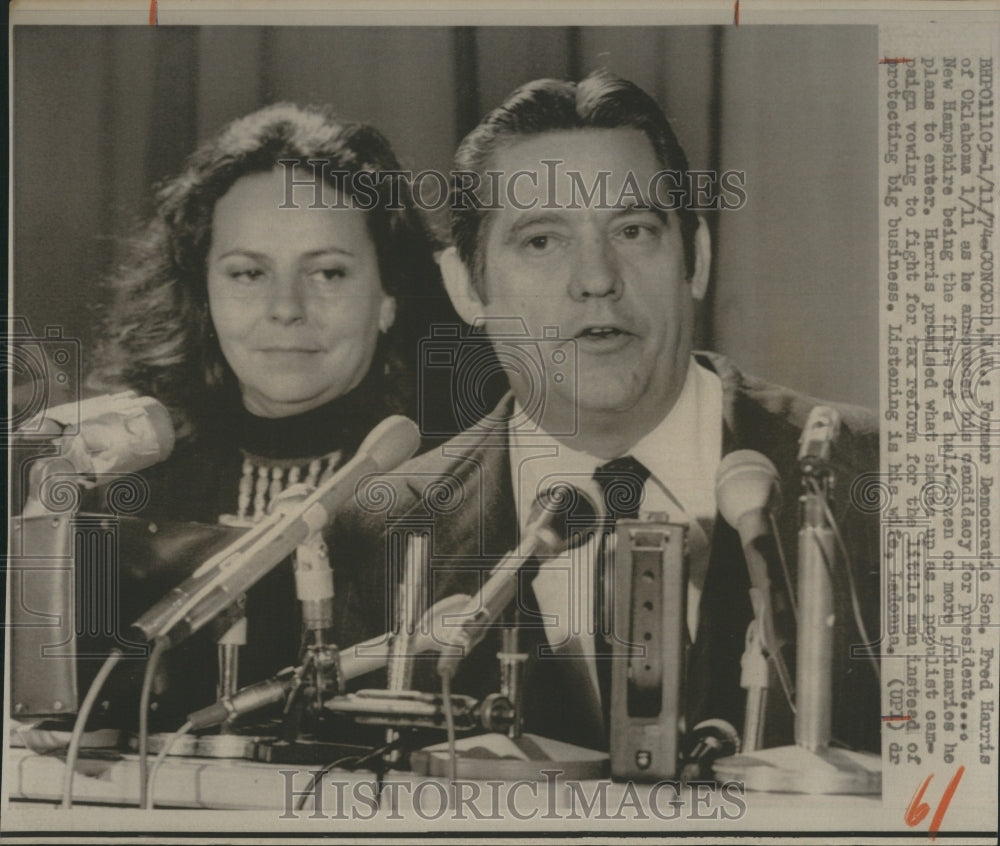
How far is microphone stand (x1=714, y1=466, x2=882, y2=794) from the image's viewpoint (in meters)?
1.69

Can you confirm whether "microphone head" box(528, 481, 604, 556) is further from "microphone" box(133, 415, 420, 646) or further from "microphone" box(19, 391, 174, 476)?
"microphone" box(19, 391, 174, 476)

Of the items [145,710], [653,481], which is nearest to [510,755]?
[653,481]

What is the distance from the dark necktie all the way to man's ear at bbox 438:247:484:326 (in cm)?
36

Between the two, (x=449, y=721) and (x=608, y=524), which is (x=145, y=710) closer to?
(x=449, y=721)

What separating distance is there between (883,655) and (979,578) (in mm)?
217

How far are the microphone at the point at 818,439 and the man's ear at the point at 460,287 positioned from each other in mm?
611

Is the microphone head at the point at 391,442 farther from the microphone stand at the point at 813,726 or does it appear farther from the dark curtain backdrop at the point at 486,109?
the microphone stand at the point at 813,726

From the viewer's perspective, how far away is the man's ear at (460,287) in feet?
5.66

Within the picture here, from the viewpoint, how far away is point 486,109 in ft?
5.66

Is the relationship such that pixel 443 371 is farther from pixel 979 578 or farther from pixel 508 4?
pixel 979 578

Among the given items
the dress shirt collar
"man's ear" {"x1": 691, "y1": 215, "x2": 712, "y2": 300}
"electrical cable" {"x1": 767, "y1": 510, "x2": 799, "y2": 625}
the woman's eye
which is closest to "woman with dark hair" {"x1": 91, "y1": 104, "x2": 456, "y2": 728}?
the woman's eye

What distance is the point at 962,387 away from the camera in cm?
172

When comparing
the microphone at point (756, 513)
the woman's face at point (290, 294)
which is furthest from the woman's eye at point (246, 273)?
the microphone at point (756, 513)

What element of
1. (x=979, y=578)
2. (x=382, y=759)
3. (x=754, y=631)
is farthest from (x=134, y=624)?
(x=979, y=578)
